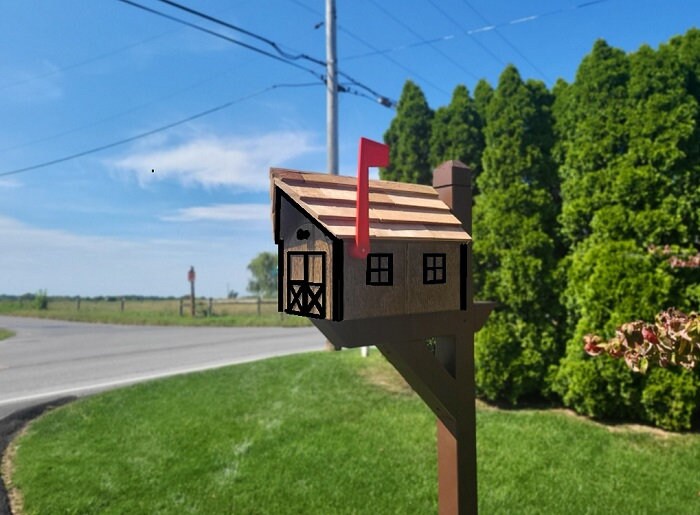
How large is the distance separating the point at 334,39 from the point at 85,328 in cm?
1586

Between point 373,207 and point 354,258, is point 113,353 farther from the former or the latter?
point 354,258

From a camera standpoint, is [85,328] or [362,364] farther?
[85,328]

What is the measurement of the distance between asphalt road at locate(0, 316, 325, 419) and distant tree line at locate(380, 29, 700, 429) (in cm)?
671

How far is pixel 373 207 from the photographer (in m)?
1.99

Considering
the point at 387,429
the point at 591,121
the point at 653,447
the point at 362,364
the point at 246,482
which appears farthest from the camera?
the point at 362,364

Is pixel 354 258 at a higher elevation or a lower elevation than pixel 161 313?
higher

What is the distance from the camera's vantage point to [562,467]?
483 centimetres

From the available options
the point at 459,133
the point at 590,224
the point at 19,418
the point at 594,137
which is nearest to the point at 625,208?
the point at 590,224

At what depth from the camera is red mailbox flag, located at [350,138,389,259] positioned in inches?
68.3

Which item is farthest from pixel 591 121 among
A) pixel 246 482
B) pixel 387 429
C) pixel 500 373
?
pixel 246 482

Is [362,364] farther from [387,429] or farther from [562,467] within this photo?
[562,467]

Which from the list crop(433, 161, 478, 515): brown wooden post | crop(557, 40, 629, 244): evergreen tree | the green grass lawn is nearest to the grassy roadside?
the green grass lawn

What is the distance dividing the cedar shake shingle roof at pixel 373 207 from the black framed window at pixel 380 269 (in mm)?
89

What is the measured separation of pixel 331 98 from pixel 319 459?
7.30m
